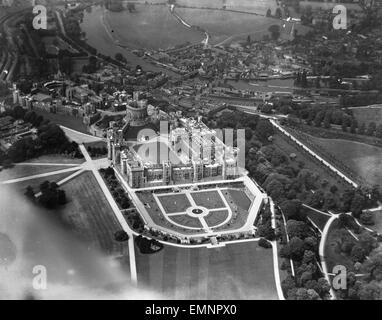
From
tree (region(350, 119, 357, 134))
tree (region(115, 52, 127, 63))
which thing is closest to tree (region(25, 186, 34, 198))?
tree (region(115, 52, 127, 63))

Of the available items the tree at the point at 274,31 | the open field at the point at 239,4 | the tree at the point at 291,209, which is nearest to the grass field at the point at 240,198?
the tree at the point at 291,209


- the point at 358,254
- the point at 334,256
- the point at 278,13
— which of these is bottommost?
the point at 334,256

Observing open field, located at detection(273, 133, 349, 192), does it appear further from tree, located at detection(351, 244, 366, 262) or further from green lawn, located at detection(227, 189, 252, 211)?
tree, located at detection(351, 244, 366, 262)

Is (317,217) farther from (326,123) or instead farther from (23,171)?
(23,171)

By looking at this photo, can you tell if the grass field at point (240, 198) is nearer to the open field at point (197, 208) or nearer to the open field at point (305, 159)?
the open field at point (197, 208)

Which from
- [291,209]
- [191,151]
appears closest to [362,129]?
[191,151]

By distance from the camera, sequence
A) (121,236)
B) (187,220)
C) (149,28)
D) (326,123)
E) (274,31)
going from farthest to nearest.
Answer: (274,31) → (149,28) → (326,123) → (187,220) → (121,236)
